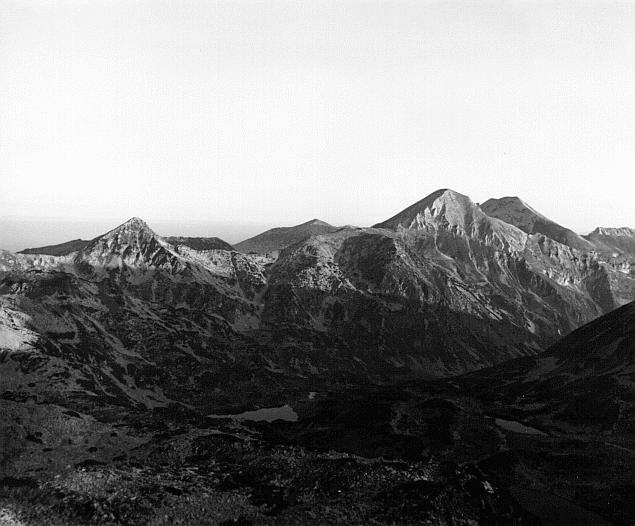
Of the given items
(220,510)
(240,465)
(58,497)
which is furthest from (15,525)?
(240,465)

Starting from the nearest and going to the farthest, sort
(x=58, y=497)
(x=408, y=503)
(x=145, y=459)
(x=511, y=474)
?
(x=58, y=497) → (x=408, y=503) → (x=145, y=459) → (x=511, y=474)

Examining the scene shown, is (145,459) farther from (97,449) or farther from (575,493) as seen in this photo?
(575,493)

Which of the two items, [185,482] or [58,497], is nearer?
[58,497]

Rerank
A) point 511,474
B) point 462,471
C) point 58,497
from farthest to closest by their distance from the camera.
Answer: point 511,474
point 462,471
point 58,497

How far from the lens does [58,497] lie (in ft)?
338

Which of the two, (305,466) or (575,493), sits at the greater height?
(305,466)

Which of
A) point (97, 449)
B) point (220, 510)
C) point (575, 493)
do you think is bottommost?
point (575, 493)

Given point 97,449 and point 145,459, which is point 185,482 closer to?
point 145,459

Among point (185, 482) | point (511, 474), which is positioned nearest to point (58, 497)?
point (185, 482)

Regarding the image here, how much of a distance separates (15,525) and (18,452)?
271 feet

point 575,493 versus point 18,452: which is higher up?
point 18,452

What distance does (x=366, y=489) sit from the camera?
400 ft

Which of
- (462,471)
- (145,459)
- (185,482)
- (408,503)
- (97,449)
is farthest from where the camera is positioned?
(97,449)

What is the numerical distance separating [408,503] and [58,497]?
68.1 m
